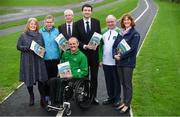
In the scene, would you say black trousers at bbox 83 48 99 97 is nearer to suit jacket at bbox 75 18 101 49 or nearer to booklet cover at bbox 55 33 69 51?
suit jacket at bbox 75 18 101 49

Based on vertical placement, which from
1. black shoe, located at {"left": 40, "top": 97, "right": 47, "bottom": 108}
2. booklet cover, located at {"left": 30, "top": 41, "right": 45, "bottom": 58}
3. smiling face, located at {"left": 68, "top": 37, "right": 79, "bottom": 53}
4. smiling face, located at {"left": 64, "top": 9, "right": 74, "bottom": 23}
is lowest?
black shoe, located at {"left": 40, "top": 97, "right": 47, "bottom": 108}

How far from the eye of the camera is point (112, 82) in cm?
1216

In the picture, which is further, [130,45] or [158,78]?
[158,78]

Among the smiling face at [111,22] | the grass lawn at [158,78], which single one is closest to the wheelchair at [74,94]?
the grass lawn at [158,78]

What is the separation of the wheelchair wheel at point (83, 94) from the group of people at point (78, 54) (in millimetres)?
212

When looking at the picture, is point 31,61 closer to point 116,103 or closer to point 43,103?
point 43,103

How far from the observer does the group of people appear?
11297mm

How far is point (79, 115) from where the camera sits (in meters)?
11.4

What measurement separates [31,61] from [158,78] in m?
5.72

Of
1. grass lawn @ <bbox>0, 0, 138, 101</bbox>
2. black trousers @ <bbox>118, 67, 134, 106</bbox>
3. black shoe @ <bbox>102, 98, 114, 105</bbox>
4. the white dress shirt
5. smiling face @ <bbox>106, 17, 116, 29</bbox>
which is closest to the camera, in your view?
black trousers @ <bbox>118, 67, 134, 106</bbox>

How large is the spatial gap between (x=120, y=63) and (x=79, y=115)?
64.0 inches

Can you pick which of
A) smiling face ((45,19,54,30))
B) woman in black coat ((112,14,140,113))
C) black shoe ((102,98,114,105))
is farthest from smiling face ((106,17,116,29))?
black shoe ((102,98,114,105))

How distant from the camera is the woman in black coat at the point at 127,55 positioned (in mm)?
11180

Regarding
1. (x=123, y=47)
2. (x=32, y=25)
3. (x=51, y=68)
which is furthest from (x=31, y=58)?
(x=123, y=47)
